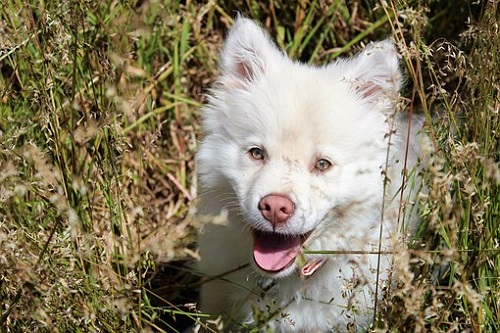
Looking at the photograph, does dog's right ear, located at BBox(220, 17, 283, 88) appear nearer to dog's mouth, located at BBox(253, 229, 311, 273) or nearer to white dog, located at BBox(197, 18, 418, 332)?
white dog, located at BBox(197, 18, 418, 332)

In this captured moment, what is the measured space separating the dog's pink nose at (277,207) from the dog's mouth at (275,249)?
0.17 m

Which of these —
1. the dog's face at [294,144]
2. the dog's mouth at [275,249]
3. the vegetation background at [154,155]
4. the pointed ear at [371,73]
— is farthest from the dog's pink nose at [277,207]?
the pointed ear at [371,73]

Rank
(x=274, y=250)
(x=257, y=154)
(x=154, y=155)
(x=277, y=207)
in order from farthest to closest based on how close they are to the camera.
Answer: (x=154, y=155) < (x=257, y=154) < (x=274, y=250) < (x=277, y=207)

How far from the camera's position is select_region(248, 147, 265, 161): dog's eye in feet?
9.32

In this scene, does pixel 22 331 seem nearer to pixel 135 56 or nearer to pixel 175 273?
pixel 175 273

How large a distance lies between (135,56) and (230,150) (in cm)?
133

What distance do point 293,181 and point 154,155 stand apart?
175cm

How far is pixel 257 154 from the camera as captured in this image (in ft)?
9.35

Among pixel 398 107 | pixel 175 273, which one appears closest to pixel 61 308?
pixel 398 107

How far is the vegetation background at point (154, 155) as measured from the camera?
2.28 m

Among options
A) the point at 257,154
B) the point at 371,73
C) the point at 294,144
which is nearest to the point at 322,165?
the point at 294,144

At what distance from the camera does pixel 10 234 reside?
2.32 metres

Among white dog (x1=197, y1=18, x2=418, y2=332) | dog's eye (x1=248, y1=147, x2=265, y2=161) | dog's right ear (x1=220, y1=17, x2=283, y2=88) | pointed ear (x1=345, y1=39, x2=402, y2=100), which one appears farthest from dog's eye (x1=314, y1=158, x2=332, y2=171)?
dog's right ear (x1=220, y1=17, x2=283, y2=88)

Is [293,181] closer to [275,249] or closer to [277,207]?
[277,207]
